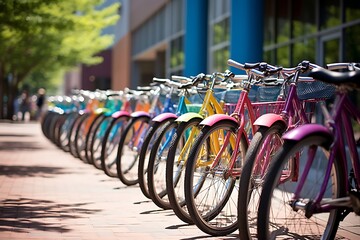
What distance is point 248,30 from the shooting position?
1223 cm

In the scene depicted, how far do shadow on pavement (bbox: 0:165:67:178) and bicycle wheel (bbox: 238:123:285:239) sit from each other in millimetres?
4846

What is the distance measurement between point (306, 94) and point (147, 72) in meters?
35.9

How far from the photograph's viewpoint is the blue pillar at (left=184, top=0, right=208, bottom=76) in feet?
56.9

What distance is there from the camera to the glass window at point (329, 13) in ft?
46.6

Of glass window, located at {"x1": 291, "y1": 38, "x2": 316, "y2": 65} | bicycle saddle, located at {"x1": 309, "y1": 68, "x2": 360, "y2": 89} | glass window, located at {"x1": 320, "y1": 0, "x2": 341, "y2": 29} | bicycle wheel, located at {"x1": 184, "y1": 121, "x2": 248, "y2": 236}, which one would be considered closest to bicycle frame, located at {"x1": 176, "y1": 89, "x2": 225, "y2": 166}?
bicycle wheel, located at {"x1": 184, "y1": 121, "x2": 248, "y2": 236}

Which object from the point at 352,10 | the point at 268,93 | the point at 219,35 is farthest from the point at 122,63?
the point at 268,93

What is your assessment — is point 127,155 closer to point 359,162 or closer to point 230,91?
point 230,91

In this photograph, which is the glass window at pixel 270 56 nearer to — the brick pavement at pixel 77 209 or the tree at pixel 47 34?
the tree at pixel 47 34

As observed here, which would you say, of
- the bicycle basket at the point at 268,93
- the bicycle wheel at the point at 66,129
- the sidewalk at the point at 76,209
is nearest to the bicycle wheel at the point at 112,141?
the sidewalk at the point at 76,209

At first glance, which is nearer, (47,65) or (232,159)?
(232,159)

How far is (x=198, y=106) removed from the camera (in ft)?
24.4

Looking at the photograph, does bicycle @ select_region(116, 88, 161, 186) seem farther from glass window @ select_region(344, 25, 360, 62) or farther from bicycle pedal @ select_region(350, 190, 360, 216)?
glass window @ select_region(344, 25, 360, 62)

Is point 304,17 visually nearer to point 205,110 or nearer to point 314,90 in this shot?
point 205,110

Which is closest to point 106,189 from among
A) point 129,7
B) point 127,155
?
point 127,155
